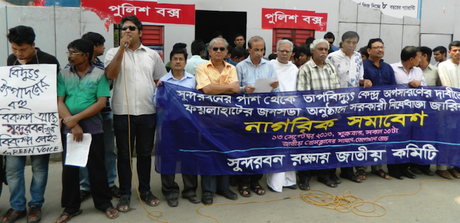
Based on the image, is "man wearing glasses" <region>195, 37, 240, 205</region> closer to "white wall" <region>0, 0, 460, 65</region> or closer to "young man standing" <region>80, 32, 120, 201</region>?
"young man standing" <region>80, 32, 120, 201</region>

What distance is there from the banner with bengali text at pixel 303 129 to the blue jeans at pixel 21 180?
1.21 m

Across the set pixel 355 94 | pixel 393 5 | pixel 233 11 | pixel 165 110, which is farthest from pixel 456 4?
pixel 165 110

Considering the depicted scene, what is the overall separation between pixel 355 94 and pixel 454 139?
161cm

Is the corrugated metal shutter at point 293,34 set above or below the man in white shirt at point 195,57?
above

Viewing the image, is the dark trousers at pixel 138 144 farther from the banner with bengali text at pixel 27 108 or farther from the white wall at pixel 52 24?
the white wall at pixel 52 24

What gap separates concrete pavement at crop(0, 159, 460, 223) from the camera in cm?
414

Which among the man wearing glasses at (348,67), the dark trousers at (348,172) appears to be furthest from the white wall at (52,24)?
the dark trousers at (348,172)

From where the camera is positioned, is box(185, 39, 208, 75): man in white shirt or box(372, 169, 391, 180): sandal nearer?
box(372, 169, 391, 180): sandal

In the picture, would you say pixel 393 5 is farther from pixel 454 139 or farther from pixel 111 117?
pixel 111 117

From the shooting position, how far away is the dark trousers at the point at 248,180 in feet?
16.0

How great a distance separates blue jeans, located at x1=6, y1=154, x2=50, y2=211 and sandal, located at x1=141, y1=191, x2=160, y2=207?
3.55ft

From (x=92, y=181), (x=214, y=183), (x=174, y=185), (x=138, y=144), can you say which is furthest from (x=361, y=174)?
(x=92, y=181)

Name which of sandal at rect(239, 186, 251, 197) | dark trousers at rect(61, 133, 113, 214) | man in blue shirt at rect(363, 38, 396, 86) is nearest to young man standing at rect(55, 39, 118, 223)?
dark trousers at rect(61, 133, 113, 214)

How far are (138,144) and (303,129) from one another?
6.77 ft
